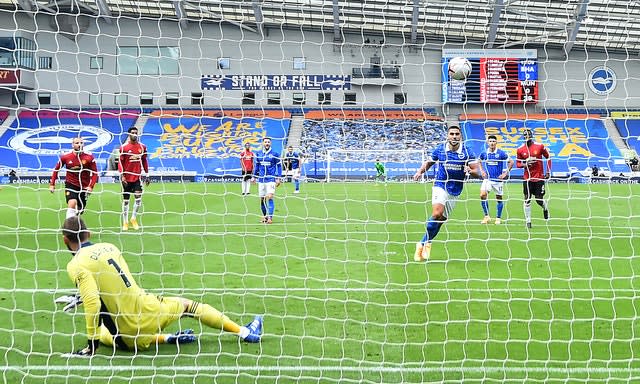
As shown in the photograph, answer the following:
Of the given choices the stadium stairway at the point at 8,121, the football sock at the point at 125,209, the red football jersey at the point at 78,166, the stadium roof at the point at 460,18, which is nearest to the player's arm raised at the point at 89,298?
the red football jersey at the point at 78,166

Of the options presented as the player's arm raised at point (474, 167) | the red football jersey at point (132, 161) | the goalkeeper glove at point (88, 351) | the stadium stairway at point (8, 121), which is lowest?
the goalkeeper glove at point (88, 351)

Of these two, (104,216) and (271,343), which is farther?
(104,216)

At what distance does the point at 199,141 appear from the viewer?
104 feet

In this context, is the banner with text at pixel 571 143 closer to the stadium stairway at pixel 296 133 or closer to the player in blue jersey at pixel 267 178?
the stadium stairway at pixel 296 133

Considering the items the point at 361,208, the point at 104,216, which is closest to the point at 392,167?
the point at 361,208

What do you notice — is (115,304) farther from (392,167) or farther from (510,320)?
(392,167)

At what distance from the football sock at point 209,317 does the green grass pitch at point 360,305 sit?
155 millimetres

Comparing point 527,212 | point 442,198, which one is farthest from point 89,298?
point 527,212

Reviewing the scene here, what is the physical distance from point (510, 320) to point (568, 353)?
92cm

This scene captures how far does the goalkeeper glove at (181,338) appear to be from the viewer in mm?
5281

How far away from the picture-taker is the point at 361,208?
17156 mm

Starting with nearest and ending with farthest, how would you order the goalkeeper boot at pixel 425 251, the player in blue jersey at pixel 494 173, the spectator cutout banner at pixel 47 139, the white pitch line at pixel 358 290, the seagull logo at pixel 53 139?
the white pitch line at pixel 358 290, the goalkeeper boot at pixel 425 251, the player in blue jersey at pixel 494 173, the seagull logo at pixel 53 139, the spectator cutout banner at pixel 47 139

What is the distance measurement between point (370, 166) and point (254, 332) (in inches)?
1183

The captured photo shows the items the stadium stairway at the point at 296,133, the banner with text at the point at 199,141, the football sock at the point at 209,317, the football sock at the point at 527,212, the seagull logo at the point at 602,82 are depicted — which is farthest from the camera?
the banner with text at the point at 199,141
